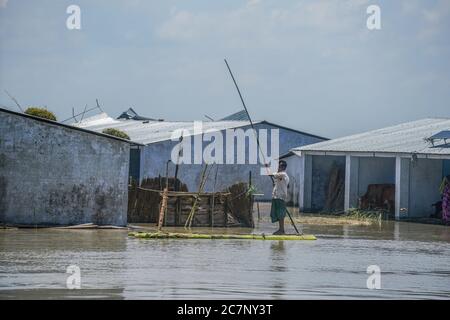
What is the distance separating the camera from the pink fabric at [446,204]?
107 feet

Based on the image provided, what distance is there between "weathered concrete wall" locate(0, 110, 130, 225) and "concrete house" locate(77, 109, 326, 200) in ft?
45.6

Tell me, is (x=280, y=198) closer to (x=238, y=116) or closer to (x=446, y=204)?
(x=446, y=204)

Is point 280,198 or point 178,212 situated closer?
point 280,198

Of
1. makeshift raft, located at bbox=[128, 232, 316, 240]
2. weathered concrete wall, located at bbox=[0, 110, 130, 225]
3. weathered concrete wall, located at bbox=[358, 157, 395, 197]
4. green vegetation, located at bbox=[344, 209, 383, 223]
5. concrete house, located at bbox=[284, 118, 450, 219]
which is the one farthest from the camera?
weathered concrete wall, located at bbox=[358, 157, 395, 197]

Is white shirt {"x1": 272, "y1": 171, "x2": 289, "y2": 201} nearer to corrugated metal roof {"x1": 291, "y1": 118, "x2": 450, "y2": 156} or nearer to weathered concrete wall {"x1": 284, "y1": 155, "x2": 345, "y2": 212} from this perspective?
corrugated metal roof {"x1": 291, "y1": 118, "x2": 450, "y2": 156}

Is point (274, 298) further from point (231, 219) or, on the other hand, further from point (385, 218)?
point (385, 218)

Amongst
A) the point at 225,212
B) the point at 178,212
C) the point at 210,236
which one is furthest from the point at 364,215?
the point at 210,236

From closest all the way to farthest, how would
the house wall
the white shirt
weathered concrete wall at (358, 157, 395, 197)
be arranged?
the white shirt, weathered concrete wall at (358, 157, 395, 197), the house wall

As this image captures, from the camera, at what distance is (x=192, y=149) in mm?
42844

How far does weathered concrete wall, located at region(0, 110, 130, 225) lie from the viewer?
82.5ft

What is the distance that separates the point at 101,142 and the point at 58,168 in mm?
1219

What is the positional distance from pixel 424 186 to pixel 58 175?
43.6 ft

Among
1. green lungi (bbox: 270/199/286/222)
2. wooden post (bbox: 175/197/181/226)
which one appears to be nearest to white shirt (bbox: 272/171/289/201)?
green lungi (bbox: 270/199/286/222)

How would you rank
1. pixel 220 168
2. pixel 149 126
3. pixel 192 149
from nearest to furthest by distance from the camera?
1. pixel 192 149
2. pixel 220 168
3. pixel 149 126
